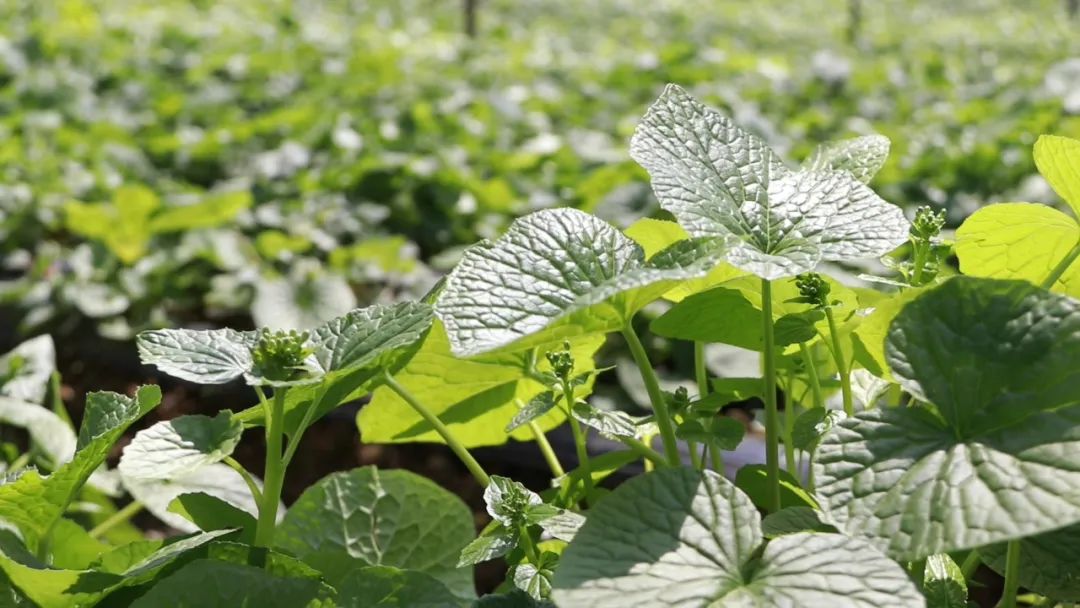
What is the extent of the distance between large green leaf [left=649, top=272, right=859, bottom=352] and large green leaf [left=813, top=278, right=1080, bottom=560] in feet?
0.44

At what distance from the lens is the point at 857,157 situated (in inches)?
33.7

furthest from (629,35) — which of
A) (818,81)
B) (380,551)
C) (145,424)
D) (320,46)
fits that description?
(380,551)

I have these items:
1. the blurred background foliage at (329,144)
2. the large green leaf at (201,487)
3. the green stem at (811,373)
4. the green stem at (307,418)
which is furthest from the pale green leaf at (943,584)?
the blurred background foliage at (329,144)

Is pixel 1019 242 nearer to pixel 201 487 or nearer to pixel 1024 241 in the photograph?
pixel 1024 241

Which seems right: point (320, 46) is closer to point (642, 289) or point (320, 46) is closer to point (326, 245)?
point (326, 245)

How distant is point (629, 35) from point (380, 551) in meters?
8.34

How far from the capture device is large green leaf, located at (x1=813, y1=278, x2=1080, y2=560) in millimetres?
551

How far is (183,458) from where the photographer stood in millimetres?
738

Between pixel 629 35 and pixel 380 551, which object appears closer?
pixel 380 551

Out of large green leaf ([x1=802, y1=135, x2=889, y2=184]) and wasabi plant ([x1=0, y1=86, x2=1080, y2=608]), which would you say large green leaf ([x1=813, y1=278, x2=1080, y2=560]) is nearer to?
wasabi plant ([x1=0, y1=86, x2=1080, y2=608])

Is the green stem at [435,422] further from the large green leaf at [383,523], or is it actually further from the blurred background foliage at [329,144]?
the blurred background foliage at [329,144]

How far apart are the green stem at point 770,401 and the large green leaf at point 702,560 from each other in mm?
99

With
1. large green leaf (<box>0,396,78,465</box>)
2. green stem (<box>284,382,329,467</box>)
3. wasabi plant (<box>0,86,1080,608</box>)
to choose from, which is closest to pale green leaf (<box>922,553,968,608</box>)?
wasabi plant (<box>0,86,1080,608</box>)

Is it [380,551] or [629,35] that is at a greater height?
[380,551]
